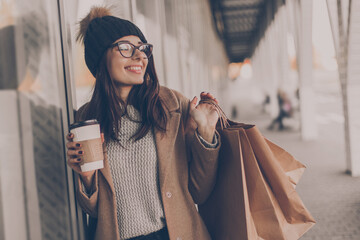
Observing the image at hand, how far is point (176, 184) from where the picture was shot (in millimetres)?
1453

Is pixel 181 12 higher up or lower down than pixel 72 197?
higher up

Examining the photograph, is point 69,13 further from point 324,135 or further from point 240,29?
point 240,29

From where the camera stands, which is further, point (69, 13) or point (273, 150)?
point (69, 13)

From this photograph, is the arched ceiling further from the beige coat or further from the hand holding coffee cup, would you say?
the hand holding coffee cup

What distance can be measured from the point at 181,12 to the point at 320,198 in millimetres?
3921

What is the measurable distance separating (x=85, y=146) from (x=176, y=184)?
431 millimetres

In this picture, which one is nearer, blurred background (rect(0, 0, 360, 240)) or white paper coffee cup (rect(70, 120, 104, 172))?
white paper coffee cup (rect(70, 120, 104, 172))

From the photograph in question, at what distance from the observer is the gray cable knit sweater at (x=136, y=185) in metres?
1.40

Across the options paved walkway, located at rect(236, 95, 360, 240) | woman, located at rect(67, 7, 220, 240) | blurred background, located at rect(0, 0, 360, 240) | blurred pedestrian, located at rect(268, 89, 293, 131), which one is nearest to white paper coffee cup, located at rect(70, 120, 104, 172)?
woman, located at rect(67, 7, 220, 240)

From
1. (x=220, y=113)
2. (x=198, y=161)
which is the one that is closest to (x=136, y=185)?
(x=198, y=161)

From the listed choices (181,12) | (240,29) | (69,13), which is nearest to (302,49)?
(181,12)

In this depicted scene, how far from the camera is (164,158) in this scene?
4.70 feet

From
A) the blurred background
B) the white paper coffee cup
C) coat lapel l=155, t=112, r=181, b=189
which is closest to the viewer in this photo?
the white paper coffee cup

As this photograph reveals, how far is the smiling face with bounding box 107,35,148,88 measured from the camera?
1.49 metres
